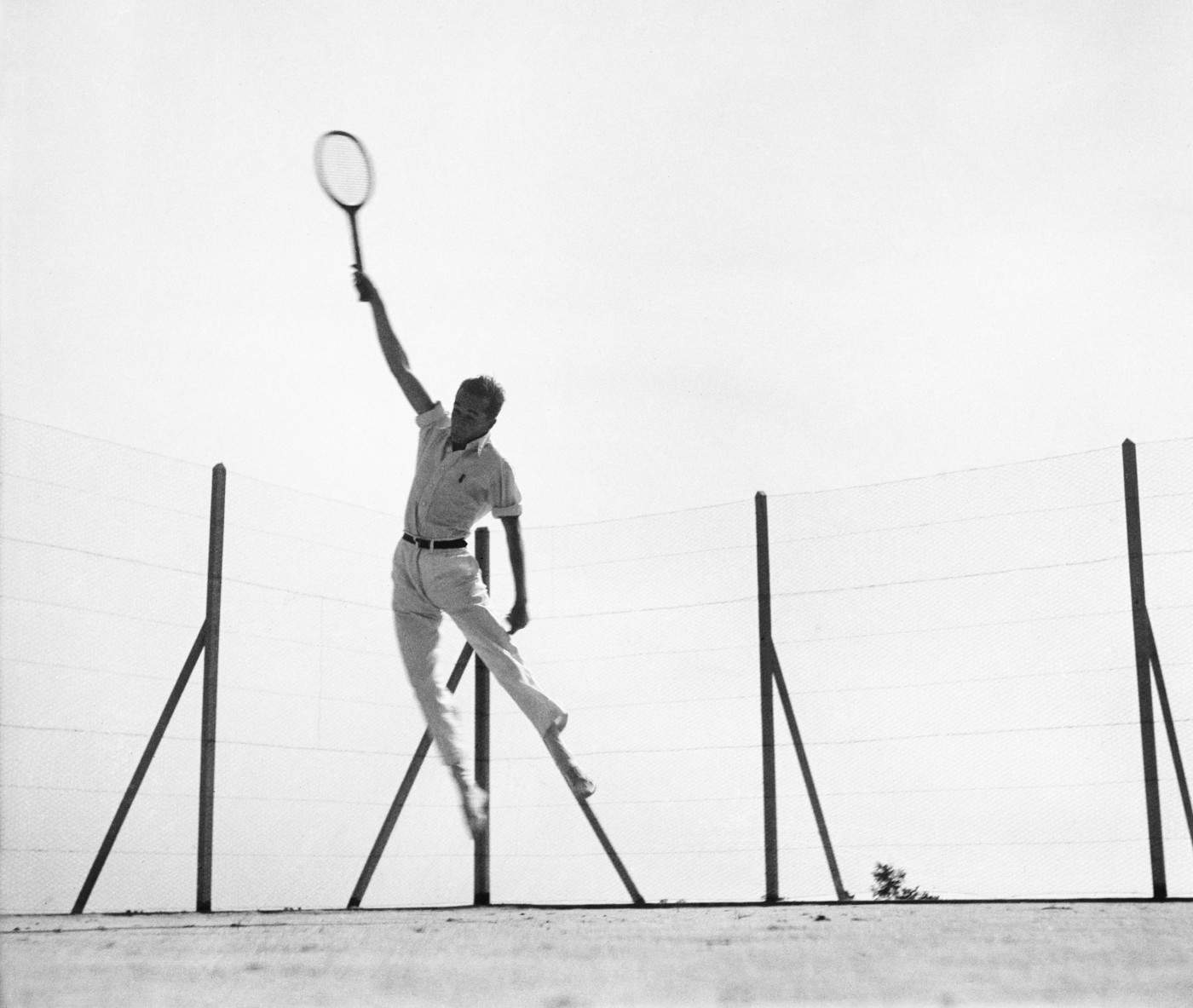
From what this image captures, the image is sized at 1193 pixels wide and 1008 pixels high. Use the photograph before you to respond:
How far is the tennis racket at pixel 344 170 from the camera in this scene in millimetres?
7176

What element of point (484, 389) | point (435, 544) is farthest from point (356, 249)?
point (435, 544)

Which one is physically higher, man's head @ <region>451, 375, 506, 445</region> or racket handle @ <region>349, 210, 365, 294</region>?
racket handle @ <region>349, 210, 365, 294</region>

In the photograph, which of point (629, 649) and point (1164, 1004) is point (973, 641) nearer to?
point (629, 649)

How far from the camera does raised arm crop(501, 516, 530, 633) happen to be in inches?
263

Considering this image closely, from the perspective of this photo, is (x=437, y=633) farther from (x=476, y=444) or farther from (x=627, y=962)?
(x=627, y=962)

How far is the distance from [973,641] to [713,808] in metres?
1.52

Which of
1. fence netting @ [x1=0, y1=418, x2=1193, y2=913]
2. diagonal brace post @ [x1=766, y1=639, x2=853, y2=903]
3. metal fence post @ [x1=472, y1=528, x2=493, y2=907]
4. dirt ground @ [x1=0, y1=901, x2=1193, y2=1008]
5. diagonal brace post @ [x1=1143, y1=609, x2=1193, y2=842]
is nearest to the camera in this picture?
dirt ground @ [x1=0, y1=901, x2=1193, y2=1008]

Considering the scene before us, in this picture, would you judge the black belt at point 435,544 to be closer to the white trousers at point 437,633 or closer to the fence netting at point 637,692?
the white trousers at point 437,633

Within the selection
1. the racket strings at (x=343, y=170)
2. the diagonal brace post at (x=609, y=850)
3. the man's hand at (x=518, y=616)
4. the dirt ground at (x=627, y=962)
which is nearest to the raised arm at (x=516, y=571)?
the man's hand at (x=518, y=616)

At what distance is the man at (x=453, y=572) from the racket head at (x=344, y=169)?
3.56 feet

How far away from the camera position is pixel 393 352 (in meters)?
6.49

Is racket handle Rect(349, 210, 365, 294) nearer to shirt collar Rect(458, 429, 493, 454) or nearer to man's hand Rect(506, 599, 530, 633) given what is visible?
shirt collar Rect(458, 429, 493, 454)

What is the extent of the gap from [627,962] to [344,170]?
14.7 ft

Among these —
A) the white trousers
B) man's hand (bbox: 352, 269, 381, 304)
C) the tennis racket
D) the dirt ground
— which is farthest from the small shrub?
the tennis racket
